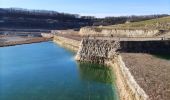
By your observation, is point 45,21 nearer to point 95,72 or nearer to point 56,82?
point 95,72

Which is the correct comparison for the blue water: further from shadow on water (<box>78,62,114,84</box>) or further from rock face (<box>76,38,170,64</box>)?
rock face (<box>76,38,170,64</box>)

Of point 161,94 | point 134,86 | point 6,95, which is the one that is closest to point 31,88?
point 6,95

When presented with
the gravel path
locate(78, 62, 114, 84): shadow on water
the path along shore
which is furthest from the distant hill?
the path along shore

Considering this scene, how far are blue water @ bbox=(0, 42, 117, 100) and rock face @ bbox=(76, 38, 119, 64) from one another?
110 cm

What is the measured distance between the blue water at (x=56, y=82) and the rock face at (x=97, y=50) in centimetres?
110

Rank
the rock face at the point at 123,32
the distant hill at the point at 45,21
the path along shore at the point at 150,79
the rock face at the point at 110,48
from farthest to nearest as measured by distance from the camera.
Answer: the distant hill at the point at 45,21
the rock face at the point at 123,32
the rock face at the point at 110,48
the path along shore at the point at 150,79

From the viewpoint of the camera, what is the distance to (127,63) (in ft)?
94.5

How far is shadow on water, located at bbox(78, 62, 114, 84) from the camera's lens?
33.1m

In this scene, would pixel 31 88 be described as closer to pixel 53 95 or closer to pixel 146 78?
pixel 53 95

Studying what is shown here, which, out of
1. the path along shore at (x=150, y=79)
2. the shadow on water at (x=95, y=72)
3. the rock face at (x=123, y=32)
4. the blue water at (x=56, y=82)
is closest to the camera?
the path along shore at (x=150, y=79)

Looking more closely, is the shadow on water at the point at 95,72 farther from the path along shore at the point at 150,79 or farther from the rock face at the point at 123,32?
the rock face at the point at 123,32

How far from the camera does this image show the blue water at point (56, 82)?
86.6ft

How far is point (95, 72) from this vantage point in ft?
120

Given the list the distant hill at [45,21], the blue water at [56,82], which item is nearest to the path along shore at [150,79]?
the blue water at [56,82]
